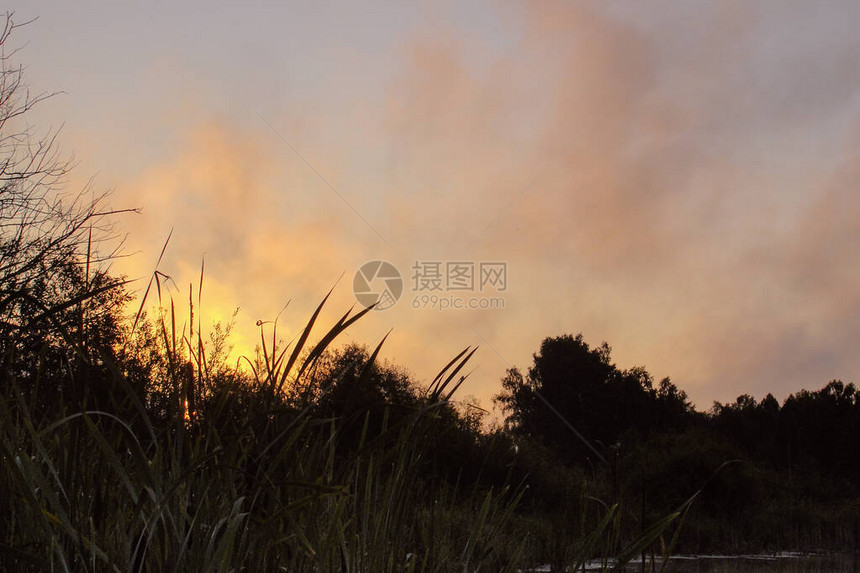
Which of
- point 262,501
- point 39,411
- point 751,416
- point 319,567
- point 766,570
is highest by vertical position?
point 751,416

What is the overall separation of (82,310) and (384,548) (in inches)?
34.7

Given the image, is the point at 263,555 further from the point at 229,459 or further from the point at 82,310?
the point at 82,310

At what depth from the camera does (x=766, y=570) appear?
11281 millimetres

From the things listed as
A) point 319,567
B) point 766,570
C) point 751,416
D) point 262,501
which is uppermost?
point 751,416

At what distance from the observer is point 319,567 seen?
1.75 meters

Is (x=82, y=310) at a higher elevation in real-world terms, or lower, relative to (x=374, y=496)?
higher

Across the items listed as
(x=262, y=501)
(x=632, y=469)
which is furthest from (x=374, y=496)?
(x=632, y=469)

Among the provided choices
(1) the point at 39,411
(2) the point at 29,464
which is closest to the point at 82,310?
(2) the point at 29,464

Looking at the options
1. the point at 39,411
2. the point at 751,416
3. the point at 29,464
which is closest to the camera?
the point at 29,464

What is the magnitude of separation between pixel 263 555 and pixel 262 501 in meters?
0.11

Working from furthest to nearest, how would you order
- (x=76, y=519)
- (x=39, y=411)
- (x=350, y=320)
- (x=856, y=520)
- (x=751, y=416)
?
1. (x=751, y=416)
2. (x=856, y=520)
3. (x=39, y=411)
4. (x=350, y=320)
5. (x=76, y=519)

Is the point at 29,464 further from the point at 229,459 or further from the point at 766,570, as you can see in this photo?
the point at 766,570

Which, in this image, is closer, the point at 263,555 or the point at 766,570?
the point at 263,555

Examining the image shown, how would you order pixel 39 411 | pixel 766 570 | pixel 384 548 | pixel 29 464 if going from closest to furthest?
1. pixel 29 464
2. pixel 384 548
3. pixel 39 411
4. pixel 766 570
